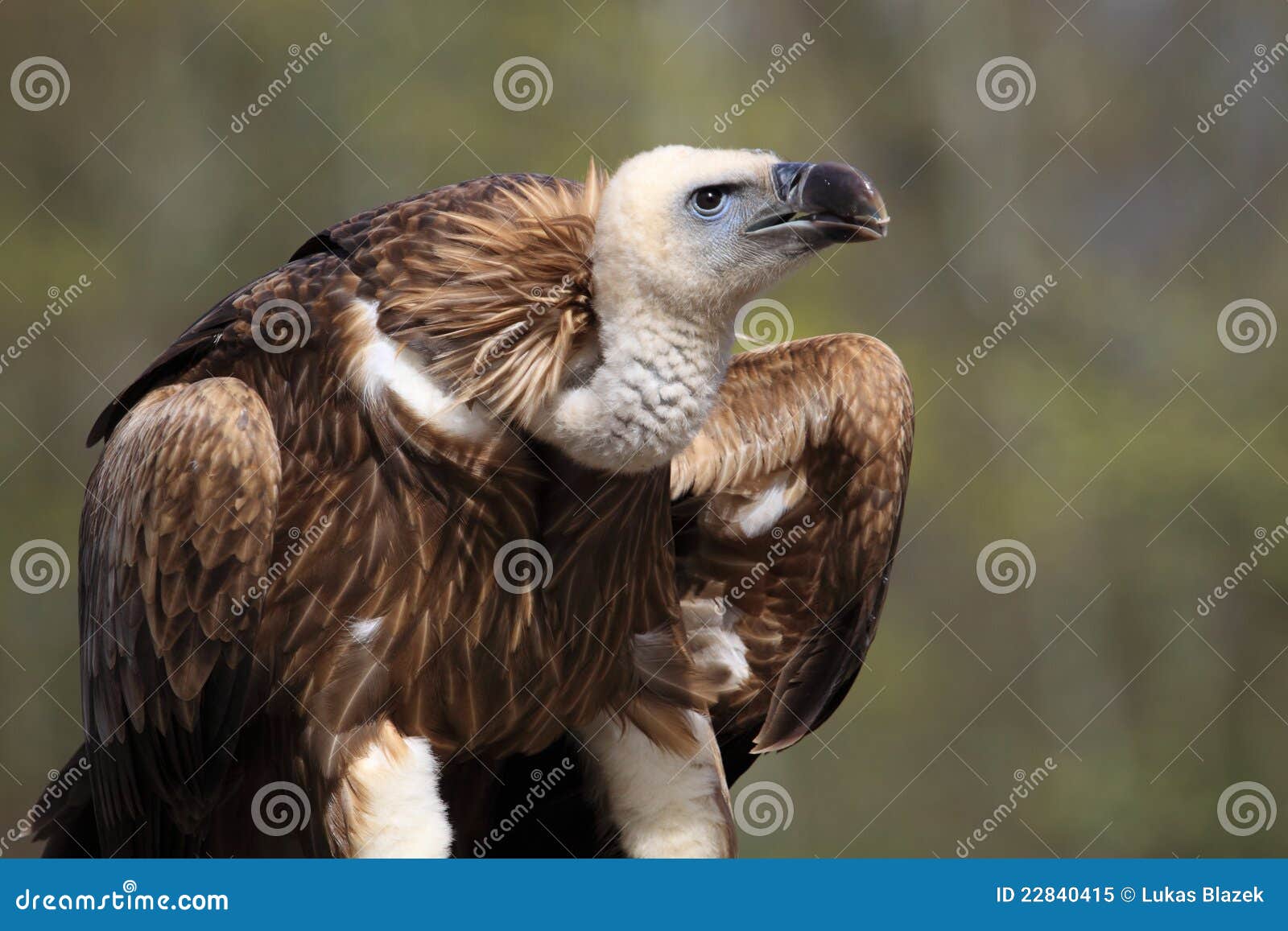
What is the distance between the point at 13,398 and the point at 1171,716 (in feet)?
26.8

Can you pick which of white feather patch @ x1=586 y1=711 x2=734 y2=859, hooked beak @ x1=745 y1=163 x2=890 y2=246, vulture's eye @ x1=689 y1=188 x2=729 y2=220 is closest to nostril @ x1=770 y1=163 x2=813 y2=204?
hooked beak @ x1=745 y1=163 x2=890 y2=246

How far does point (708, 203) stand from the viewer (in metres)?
2.69

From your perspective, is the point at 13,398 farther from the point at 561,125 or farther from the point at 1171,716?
the point at 1171,716

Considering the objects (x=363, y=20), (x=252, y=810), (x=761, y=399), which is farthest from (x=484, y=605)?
(x=363, y=20)

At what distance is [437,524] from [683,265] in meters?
0.78

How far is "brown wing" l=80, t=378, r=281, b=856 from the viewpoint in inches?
115

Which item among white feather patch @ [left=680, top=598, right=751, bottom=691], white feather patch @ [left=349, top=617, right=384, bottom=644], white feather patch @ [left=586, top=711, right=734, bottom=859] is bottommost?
white feather patch @ [left=349, top=617, right=384, bottom=644]

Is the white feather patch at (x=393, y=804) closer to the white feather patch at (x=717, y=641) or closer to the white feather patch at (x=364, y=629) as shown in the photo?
the white feather patch at (x=364, y=629)

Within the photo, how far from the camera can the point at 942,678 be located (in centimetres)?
1043

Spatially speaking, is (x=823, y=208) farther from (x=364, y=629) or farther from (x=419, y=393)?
(x=364, y=629)

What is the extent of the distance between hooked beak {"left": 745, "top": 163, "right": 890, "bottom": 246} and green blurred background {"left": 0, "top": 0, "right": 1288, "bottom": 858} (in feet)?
20.3

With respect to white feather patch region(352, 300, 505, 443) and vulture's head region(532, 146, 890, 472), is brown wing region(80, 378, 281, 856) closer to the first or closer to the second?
white feather patch region(352, 300, 505, 443)

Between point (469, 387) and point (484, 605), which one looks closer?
point (469, 387)

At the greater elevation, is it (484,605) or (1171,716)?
(1171,716)
